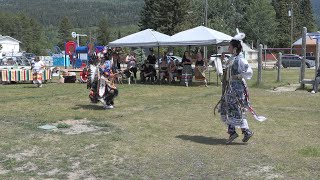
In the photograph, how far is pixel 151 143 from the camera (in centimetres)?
788

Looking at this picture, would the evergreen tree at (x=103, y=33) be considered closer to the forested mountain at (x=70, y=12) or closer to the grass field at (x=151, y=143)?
the forested mountain at (x=70, y=12)

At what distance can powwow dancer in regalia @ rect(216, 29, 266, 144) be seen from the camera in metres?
7.89

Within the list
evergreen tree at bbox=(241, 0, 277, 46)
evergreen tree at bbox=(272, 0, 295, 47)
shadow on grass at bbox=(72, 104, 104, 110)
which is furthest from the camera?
evergreen tree at bbox=(272, 0, 295, 47)

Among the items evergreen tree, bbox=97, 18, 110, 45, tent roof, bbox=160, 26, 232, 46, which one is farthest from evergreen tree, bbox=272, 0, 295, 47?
tent roof, bbox=160, 26, 232, 46

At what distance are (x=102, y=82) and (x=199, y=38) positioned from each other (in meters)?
8.91

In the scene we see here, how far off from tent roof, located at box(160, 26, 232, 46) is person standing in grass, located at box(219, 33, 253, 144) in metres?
11.2

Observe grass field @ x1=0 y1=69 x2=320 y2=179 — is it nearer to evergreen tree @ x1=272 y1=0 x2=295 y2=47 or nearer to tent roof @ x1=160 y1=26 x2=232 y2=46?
tent roof @ x1=160 y1=26 x2=232 y2=46

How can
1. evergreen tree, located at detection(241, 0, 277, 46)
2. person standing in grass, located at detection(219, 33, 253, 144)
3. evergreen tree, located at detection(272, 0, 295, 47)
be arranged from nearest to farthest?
person standing in grass, located at detection(219, 33, 253, 144), evergreen tree, located at detection(241, 0, 277, 46), evergreen tree, located at detection(272, 0, 295, 47)

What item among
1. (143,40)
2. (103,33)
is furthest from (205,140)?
(103,33)

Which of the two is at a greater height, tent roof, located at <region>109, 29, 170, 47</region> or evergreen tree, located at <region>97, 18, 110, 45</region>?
evergreen tree, located at <region>97, 18, 110, 45</region>

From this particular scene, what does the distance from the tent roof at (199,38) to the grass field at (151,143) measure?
20.6ft

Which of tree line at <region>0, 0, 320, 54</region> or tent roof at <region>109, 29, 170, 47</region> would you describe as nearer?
tent roof at <region>109, 29, 170, 47</region>

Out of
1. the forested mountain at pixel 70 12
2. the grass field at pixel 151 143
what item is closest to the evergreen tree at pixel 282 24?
the grass field at pixel 151 143

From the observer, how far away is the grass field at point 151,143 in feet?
20.2
